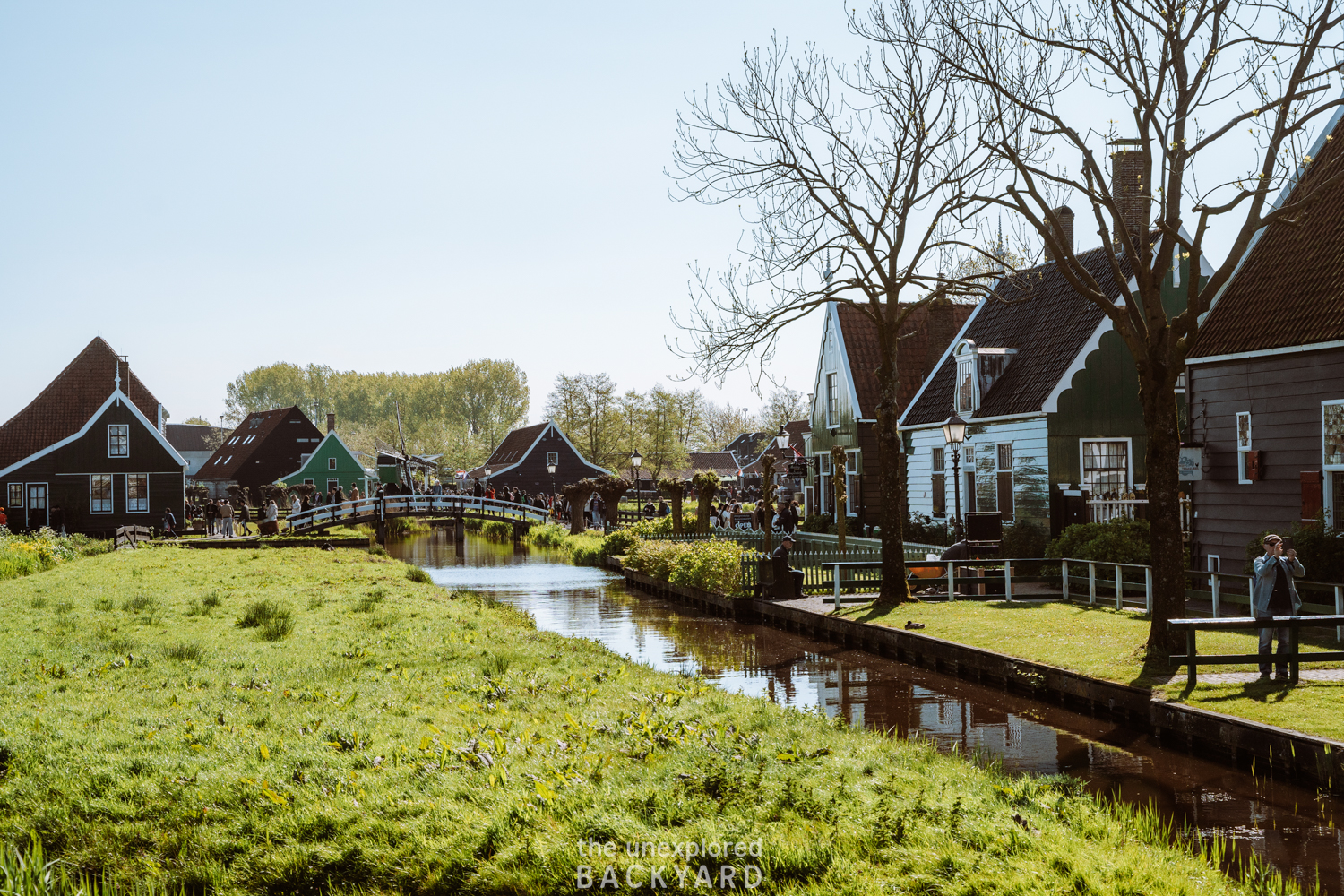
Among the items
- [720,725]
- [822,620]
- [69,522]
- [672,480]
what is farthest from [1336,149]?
[69,522]

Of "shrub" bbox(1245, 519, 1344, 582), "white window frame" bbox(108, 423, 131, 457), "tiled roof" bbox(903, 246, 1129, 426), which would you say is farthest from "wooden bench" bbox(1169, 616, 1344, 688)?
"white window frame" bbox(108, 423, 131, 457)

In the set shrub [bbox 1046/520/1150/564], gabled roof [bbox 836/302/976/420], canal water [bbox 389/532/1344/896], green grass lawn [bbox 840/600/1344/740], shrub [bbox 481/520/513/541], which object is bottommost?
shrub [bbox 481/520/513/541]

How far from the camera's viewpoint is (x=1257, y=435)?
57.3ft

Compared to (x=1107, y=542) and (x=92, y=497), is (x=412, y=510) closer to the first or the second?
(x=92, y=497)

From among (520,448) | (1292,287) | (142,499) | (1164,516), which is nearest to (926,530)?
(1292,287)

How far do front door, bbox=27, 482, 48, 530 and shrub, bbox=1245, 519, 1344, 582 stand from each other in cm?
4513

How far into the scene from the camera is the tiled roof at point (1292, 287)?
53.7 ft

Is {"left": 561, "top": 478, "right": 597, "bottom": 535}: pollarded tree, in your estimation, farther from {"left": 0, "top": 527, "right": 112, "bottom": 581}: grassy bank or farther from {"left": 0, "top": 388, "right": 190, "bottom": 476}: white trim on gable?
{"left": 0, "top": 527, "right": 112, "bottom": 581}: grassy bank

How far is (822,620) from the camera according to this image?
18.1 metres

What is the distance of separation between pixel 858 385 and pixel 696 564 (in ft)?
38.1

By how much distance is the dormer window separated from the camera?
2655 centimetres

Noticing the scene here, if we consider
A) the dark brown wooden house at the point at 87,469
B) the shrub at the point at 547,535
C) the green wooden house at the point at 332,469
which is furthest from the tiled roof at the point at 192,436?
the shrub at the point at 547,535

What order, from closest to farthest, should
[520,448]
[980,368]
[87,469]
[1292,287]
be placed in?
[1292,287] < [980,368] < [87,469] < [520,448]

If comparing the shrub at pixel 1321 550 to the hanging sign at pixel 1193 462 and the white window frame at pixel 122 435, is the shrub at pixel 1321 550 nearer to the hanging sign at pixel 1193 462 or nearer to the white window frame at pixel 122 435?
the hanging sign at pixel 1193 462
